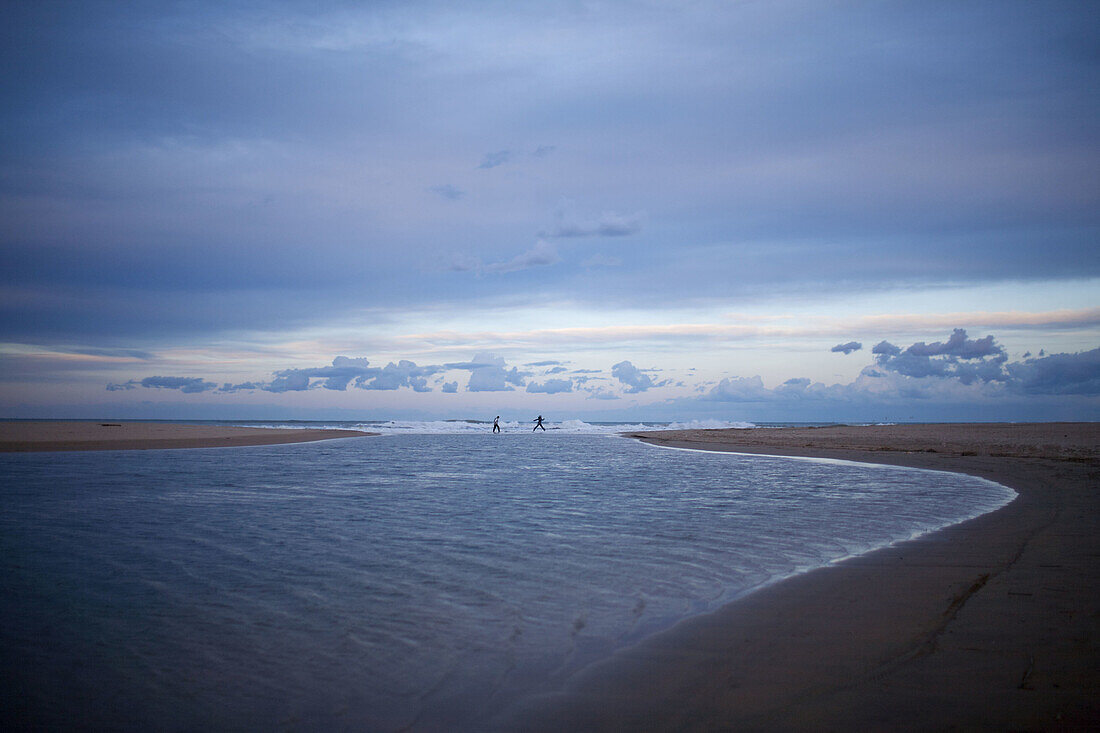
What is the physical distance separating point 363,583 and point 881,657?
18.7 feet

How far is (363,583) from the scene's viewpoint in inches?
314

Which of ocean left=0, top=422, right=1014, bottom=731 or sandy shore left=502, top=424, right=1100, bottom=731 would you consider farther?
ocean left=0, top=422, right=1014, bottom=731

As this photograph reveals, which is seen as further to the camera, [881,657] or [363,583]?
[363,583]

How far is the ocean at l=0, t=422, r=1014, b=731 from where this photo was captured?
15.8 feet

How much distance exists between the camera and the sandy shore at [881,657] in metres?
4.21

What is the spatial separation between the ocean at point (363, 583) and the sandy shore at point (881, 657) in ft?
1.63

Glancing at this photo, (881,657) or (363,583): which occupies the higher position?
(881,657)

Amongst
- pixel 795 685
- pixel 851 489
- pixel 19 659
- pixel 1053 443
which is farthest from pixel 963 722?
pixel 1053 443

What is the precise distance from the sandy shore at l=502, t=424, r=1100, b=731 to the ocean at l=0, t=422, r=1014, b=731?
50 centimetres

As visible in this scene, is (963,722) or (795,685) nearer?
(963,722)

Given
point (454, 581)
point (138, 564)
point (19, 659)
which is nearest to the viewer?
point (19, 659)

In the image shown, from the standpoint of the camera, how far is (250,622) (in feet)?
21.4

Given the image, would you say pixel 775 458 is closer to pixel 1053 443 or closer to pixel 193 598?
pixel 1053 443

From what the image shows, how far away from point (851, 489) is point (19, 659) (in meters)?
18.1
